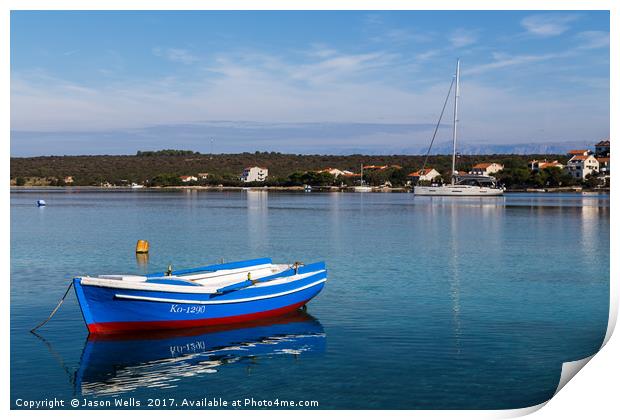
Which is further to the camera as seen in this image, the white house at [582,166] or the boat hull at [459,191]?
the white house at [582,166]

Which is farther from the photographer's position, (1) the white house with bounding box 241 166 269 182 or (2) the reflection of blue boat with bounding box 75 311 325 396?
(1) the white house with bounding box 241 166 269 182

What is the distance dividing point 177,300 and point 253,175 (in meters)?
178

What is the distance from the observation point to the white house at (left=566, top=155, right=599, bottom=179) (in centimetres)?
13304

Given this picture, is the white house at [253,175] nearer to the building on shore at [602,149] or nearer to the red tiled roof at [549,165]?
the red tiled roof at [549,165]

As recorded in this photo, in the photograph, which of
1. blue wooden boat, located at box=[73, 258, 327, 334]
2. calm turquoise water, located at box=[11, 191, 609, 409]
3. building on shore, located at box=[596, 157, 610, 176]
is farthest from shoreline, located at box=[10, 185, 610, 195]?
blue wooden boat, located at box=[73, 258, 327, 334]

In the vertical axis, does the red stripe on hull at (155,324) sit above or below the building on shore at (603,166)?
below

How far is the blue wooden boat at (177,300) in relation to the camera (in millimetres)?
16391

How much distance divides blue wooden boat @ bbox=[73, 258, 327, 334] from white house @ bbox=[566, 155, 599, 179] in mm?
125516

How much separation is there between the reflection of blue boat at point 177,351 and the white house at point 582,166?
12635cm

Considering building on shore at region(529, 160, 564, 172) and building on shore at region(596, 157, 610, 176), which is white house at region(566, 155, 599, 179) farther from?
building on shore at region(529, 160, 564, 172)

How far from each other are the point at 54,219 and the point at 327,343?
50.4 meters

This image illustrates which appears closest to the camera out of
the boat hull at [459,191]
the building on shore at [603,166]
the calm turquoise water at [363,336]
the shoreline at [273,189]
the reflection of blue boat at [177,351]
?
the calm turquoise water at [363,336]

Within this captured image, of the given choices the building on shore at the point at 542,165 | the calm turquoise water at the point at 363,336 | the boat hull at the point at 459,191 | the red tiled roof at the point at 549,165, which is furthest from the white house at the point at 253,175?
the calm turquoise water at the point at 363,336
